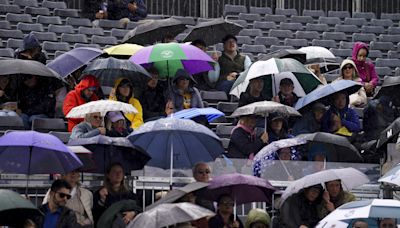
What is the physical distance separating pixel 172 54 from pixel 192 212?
6.33 m

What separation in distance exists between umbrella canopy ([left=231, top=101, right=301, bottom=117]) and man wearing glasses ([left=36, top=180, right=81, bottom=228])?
4326 mm

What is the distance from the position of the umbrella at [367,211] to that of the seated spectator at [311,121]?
4.76m

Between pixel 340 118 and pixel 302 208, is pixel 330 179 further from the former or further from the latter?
pixel 340 118

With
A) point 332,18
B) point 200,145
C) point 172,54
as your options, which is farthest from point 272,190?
point 332,18

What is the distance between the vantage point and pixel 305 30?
3381 centimetres

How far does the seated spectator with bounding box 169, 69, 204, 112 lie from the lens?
25.8 m

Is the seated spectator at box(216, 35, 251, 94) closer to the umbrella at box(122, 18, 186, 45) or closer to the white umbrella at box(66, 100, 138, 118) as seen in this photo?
the umbrella at box(122, 18, 186, 45)

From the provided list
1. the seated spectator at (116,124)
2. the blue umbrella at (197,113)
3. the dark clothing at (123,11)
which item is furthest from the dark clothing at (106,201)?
the dark clothing at (123,11)

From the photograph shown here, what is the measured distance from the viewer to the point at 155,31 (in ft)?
93.4

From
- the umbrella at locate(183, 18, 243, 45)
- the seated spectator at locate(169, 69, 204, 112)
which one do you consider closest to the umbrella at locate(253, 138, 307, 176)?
the seated spectator at locate(169, 69, 204, 112)

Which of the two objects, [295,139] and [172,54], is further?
[172,54]

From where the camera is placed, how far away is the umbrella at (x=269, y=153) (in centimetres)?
2334

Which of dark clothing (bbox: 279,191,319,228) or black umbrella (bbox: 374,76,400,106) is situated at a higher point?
black umbrella (bbox: 374,76,400,106)

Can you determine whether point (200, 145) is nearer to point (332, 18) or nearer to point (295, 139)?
point (295, 139)
